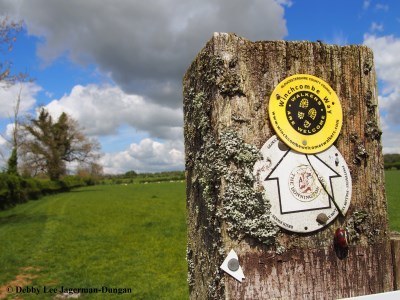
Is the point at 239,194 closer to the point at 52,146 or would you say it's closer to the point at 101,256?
the point at 101,256

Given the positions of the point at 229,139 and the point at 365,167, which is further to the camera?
the point at 365,167

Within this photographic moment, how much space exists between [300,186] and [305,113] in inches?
12.8

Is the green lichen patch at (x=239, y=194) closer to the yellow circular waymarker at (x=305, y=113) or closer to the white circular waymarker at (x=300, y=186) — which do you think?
the white circular waymarker at (x=300, y=186)

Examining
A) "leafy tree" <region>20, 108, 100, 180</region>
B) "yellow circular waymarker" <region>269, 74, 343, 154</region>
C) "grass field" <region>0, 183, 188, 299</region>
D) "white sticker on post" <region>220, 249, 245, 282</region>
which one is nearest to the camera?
"white sticker on post" <region>220, 249, 245, 282</region>

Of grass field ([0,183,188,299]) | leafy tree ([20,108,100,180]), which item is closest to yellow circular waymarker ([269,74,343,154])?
grass field ([0,183,188,299])

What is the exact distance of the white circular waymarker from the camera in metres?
1.51

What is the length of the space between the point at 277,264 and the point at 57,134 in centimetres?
6018

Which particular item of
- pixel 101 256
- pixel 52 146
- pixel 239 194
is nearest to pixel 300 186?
pixel 239 194

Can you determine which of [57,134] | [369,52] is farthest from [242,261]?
[57,134]

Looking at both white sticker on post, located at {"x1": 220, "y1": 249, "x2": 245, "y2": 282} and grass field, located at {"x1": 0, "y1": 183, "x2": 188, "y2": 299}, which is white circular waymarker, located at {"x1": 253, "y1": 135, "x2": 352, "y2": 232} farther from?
grass field, located at {"x1": 0, "y1": 183, "x2": 188, "y2": 299}

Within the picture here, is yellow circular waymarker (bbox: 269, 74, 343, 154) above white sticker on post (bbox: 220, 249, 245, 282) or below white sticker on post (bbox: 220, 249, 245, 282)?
above

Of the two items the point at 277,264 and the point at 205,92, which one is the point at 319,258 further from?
the point at 205,92

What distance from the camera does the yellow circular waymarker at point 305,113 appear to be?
1537 mm

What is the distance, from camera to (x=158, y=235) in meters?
12.6
